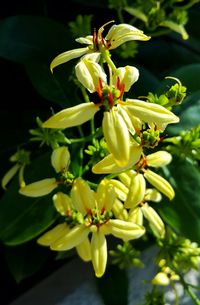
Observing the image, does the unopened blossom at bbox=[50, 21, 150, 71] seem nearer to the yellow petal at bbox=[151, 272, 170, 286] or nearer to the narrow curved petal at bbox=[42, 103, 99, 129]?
the narrow curved petal at bbox=[42, 103, 99, 129]

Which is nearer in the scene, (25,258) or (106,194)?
(106,194)

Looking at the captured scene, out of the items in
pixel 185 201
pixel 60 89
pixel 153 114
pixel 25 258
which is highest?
pixel 153 114

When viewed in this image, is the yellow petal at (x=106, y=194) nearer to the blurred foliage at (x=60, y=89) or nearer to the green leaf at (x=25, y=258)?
the blurred foliage at (x=60, y=89)

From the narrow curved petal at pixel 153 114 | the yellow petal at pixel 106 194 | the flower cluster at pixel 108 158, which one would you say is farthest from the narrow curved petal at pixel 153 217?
the narrow curved petal at pixel 153 114

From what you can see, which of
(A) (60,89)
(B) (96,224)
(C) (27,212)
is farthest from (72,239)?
(A) (60,89)

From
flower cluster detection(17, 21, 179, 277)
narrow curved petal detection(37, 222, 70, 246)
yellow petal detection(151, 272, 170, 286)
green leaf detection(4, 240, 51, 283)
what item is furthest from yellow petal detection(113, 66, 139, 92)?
green leaf detection(4, 240, 51, 283)

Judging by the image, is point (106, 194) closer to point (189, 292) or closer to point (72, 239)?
point (72, 239)
